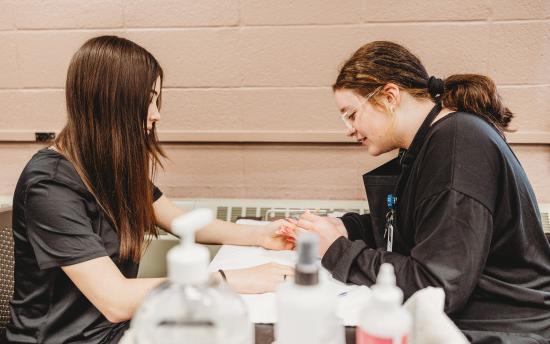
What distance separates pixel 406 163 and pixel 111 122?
2.51ft

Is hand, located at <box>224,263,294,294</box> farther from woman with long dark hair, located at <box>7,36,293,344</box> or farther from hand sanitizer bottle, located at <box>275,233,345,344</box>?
hand sanitizer bottle, located at <box>275,233,345,344</box>

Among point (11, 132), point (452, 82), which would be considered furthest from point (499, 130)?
point (11, 132)

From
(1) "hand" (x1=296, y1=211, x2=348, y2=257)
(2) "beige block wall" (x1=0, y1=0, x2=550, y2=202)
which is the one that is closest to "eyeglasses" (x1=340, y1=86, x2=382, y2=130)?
(1) "hand" (x1=296, y1=211, x2=348, y2=257)

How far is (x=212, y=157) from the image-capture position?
6.82ft

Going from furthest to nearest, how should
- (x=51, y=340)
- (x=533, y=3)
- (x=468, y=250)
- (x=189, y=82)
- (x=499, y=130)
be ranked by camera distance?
(x=189, y=82) < (x=533, y=3) < (x=499, y=130) < (x=51, y=340) < (x=468, y=250)

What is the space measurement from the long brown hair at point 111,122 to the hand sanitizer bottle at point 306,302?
2.34ft

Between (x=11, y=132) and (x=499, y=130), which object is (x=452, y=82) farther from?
(x=11, y=132)

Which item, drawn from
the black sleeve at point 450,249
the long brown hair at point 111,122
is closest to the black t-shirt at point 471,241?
the black sleeve at point 450,249

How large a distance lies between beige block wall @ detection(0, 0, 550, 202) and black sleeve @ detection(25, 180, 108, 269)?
0.99 meters

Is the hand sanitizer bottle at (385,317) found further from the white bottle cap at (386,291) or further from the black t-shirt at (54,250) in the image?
the black t-shirt at (54,250)

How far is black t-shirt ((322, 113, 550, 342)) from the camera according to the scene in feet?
3.12

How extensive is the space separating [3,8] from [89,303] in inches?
60.5

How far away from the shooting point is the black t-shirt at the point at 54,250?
3.38ft

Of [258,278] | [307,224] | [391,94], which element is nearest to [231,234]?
[307,224]
